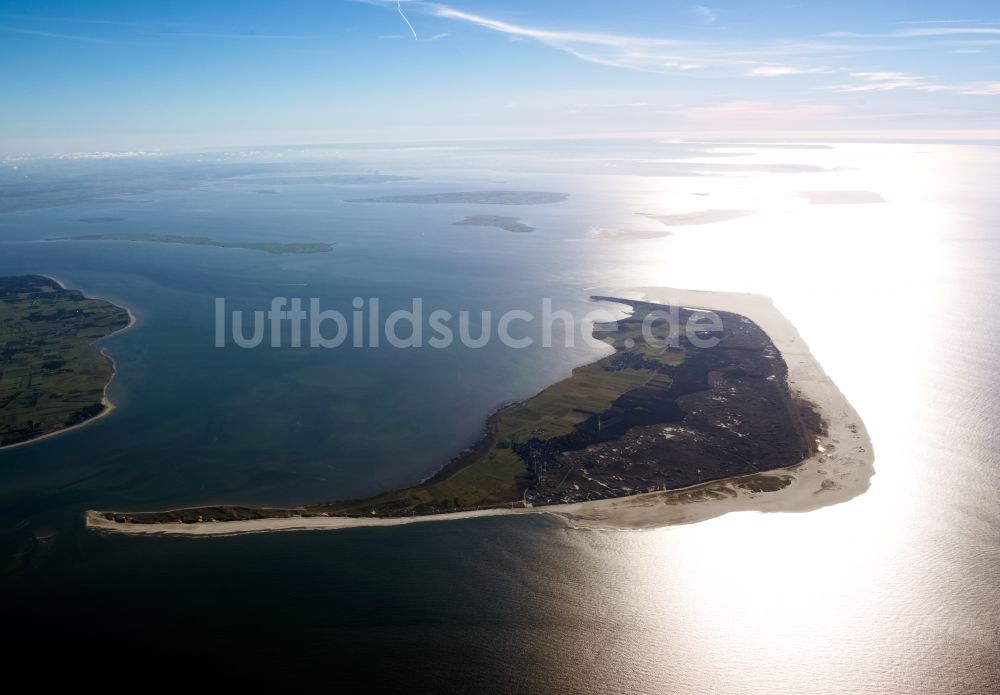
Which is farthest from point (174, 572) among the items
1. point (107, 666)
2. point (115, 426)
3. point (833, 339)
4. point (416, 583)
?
point (833, 339)

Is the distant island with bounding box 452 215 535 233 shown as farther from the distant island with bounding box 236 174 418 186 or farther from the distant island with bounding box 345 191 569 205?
the distant island with bounding box 236 174 418 186

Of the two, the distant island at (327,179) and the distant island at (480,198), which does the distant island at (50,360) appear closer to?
the distant island at (480,198)

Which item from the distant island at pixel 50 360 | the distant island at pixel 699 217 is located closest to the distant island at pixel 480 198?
the distant island at pixel 699 217

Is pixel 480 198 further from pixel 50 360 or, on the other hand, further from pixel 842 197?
pixel 50 360

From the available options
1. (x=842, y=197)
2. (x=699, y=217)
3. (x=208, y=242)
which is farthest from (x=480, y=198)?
(x=842, y=197)

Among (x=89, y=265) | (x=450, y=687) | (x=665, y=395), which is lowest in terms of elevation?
(x=450, y=687)

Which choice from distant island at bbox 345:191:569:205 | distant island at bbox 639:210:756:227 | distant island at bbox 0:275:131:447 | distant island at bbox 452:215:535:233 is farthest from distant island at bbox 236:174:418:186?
distant island at bbox 0:275:131:447

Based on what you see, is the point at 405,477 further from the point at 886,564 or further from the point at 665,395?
the point at 886,564
